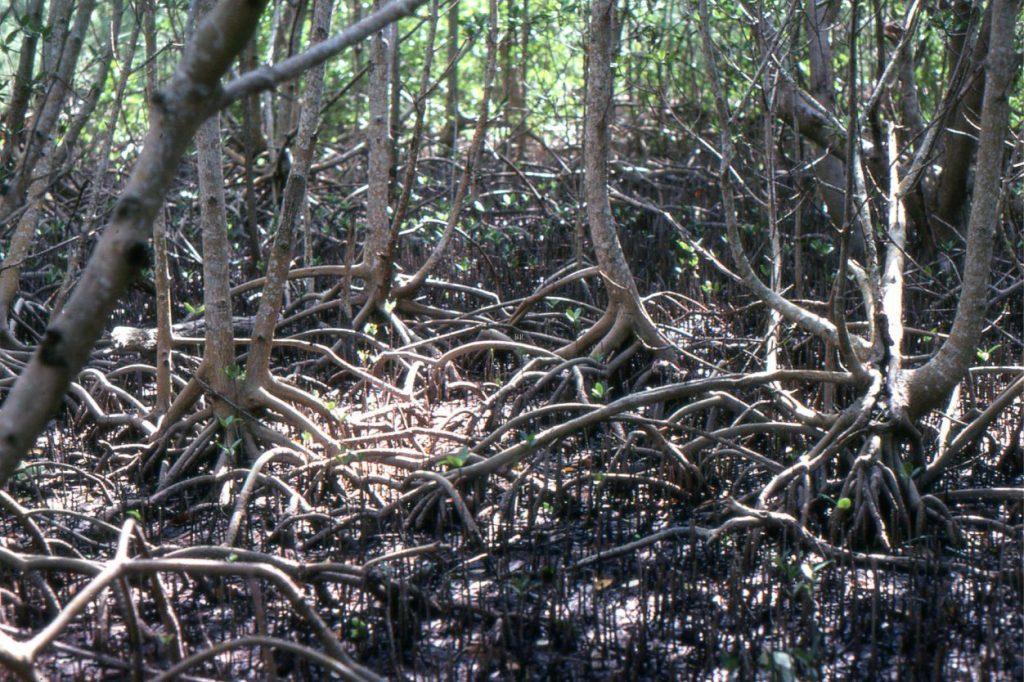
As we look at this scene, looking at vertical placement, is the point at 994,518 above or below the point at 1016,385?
below

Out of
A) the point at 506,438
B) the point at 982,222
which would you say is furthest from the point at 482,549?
the point at 982,222

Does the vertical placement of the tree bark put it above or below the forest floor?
above

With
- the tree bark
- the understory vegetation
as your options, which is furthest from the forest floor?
the tree bark

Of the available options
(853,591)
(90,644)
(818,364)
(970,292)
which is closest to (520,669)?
(853,591)

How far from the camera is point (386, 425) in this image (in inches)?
154

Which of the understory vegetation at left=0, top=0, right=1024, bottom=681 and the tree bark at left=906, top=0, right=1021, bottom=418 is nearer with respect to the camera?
the understory vegetation at left=0, top=0, right=1024, bottom=681

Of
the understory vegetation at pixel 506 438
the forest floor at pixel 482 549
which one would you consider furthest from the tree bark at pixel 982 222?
the forest floor at pixel 482 549

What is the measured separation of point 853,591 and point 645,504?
0.93m

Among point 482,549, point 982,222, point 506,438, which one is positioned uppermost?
point 982,222

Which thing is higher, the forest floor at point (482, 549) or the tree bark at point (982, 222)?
the tree bark at point (982, 222)

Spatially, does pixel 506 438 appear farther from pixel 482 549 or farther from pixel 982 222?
pixel 982 222

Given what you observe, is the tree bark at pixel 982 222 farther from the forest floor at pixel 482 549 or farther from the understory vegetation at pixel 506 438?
the forest floor at pixel 482 549

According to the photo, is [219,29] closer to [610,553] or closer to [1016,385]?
[610,553]

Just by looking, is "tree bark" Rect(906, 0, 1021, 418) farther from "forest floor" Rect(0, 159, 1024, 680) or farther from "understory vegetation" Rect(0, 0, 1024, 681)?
"forest floor" Rect(0, 159, 1024, 680)
